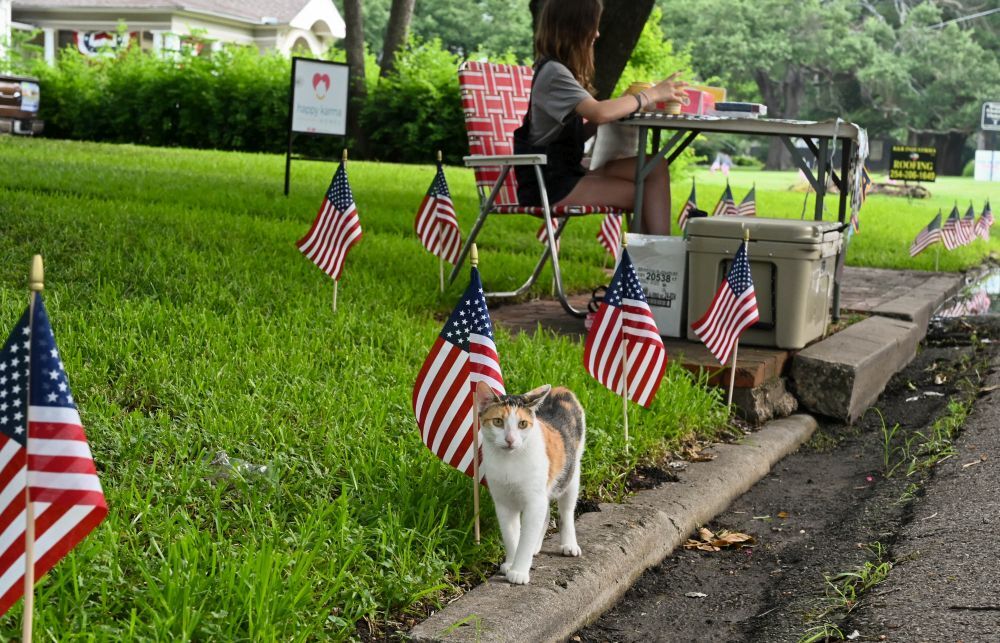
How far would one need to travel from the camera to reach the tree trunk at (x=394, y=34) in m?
25.5

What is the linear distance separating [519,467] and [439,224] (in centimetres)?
448

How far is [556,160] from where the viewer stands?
23.4 feet

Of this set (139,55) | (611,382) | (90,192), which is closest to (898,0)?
(139,55)

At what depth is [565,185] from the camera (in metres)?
7.08

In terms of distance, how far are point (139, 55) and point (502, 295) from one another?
23.0 m

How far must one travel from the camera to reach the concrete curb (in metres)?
3.19

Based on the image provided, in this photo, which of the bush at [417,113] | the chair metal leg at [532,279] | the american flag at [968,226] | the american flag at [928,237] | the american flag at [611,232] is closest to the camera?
the chair metal leg at [532,279]

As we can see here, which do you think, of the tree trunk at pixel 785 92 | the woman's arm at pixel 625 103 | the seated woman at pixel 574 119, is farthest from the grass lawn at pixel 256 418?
the tree trunk at pixel 785 92

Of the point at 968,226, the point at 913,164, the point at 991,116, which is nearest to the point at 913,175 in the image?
the point at 913,164

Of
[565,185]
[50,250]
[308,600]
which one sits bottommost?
[308,600]

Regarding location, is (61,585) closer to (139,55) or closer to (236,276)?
(236,276)

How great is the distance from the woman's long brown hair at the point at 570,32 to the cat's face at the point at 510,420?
3844 millimetres

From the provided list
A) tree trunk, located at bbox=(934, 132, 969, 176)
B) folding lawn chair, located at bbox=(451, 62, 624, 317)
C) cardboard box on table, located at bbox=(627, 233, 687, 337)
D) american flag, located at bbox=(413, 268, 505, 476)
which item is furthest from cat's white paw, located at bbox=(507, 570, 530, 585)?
tree trunk, located at bbox=(934, 132, 969, 176)

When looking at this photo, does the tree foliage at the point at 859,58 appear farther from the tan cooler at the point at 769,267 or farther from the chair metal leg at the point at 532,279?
the tan cooler at the point at 769,267
